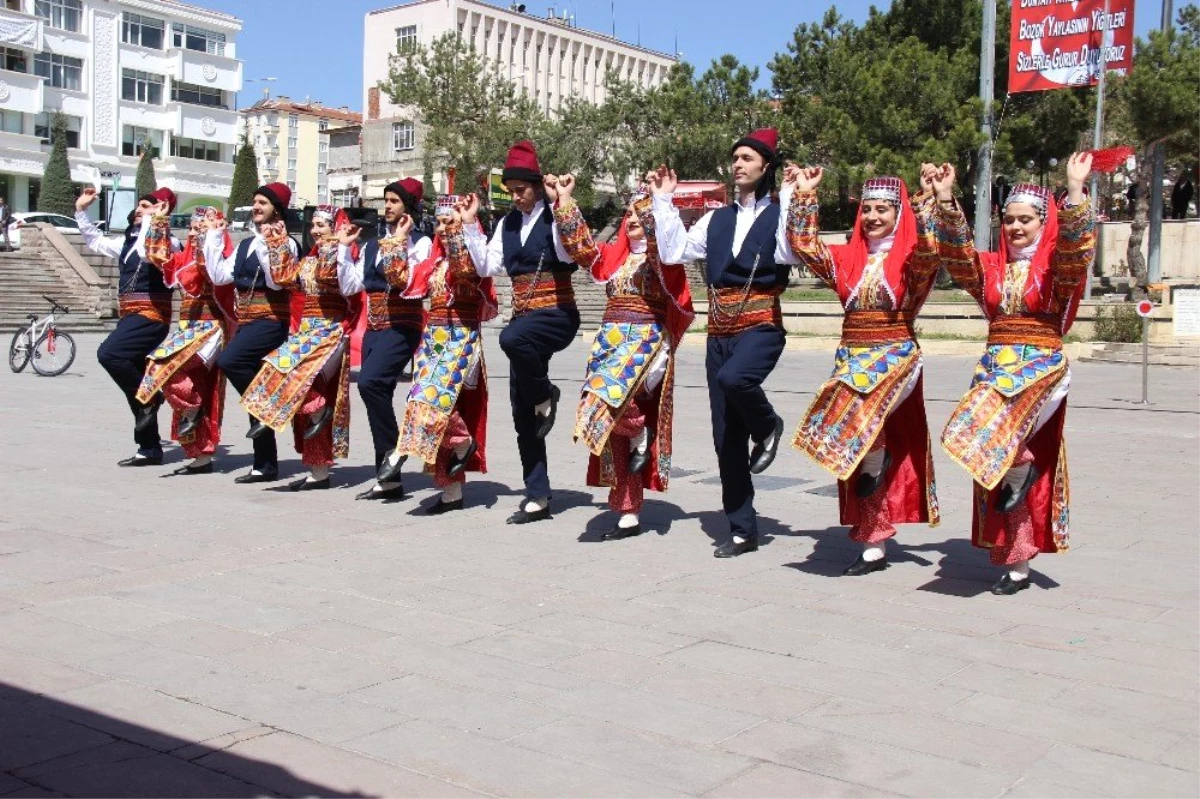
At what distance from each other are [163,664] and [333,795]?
1452mm

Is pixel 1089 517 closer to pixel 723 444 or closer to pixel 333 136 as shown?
pixel 723 444

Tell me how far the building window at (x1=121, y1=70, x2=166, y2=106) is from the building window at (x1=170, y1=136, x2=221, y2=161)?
83.2 inches

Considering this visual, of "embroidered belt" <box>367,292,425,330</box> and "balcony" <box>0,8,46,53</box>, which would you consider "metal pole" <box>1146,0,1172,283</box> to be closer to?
"embroidered belt" <box>367,292,425,330</box>

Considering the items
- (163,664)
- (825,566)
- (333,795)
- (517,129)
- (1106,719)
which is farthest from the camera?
(517,129)

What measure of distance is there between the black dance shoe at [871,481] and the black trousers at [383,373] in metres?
3.11

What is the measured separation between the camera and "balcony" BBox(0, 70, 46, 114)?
6003 centimetres

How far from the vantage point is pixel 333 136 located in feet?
310

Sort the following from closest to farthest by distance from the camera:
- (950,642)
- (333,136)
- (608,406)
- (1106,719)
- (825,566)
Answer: (1106,719) < (950,642) < (825,566) < (608,406) < (333,136)

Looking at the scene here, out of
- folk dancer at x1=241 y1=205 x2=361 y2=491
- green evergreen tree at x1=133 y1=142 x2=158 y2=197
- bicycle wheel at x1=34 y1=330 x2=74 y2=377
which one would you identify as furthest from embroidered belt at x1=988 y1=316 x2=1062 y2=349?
green evergreen tree at x1=133 y1=142 x2=158 y2=197

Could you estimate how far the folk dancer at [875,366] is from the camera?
633 centimetres

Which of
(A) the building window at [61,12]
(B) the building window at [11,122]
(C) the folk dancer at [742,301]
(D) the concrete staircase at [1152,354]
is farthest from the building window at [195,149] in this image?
(C) the folk dancer at [742,301]

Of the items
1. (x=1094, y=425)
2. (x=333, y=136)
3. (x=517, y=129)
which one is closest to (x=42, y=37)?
(x=517, y=129)

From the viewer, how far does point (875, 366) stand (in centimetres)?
637

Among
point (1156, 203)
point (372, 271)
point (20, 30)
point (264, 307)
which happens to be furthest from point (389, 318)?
point (20, 30)
